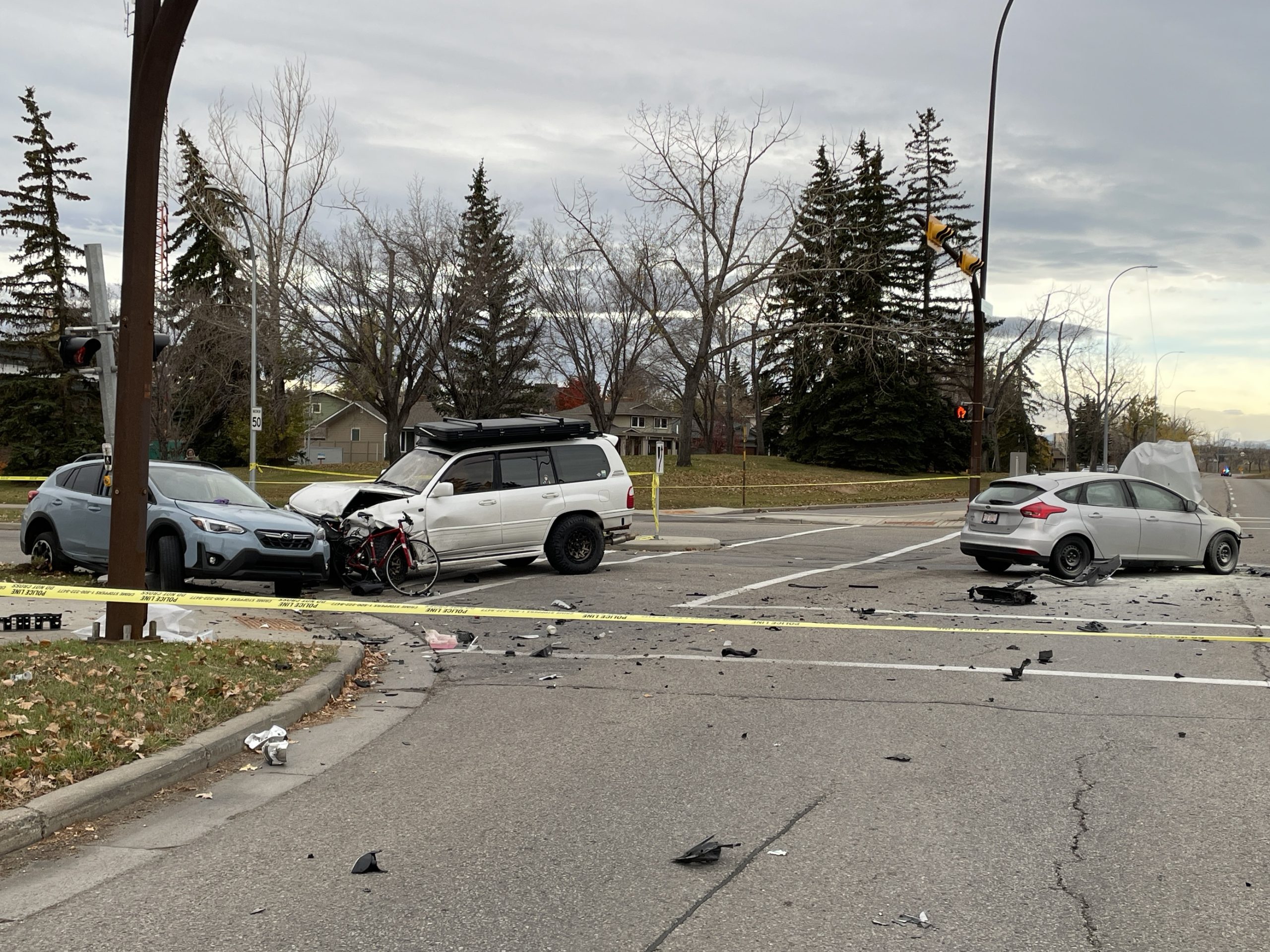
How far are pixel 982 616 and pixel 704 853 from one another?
8.20 meters

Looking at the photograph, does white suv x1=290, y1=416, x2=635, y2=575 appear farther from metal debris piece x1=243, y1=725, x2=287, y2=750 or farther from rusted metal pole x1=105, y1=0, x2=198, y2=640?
metal debris piece x1=243, y1=725, x2=287, y2=750

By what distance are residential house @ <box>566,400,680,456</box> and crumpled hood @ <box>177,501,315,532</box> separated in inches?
3549

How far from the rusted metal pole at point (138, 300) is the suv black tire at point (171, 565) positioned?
364 cm

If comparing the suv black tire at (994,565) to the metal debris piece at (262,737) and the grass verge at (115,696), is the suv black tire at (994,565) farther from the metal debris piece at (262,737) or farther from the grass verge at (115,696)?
the metal debris piece at (262,737)

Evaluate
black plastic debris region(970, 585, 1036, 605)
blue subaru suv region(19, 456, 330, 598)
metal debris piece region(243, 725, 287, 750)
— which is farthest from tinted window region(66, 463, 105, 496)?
black plastic debris region(970, 585, 1036, 605)

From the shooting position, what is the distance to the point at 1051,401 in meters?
81.6

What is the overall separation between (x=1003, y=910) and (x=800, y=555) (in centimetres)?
1508

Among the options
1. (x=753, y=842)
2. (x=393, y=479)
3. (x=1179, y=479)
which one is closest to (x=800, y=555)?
(x=393, y=479)

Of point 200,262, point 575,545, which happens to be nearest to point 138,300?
point 575,545

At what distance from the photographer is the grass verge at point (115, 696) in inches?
220

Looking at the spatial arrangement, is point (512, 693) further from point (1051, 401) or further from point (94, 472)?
point (1051, 401)

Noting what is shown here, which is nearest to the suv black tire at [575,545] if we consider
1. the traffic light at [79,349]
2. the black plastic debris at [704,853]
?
the traffic light at [79,349]

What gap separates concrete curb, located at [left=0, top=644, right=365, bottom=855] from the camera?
4836 mm

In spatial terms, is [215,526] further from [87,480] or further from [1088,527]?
[1088,527]
